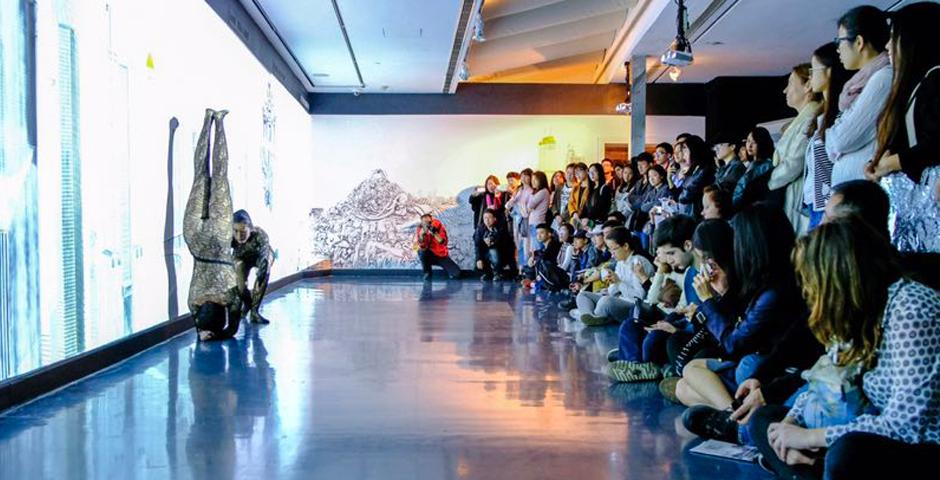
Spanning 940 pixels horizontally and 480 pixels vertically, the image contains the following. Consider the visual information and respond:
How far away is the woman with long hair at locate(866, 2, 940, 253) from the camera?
2393 mm

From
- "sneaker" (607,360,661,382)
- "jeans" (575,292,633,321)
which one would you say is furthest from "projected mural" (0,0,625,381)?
"jeans" (575,292,633,321)

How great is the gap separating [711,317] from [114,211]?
3459mm

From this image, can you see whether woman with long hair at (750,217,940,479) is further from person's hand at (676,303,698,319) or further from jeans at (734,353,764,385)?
person's hand at (676,303,698,319)

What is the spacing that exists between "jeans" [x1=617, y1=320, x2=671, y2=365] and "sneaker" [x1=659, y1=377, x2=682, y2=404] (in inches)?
16.1

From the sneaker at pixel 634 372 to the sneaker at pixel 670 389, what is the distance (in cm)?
37

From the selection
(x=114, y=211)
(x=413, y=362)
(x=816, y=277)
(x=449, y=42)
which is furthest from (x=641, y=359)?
(x=449, y=42)

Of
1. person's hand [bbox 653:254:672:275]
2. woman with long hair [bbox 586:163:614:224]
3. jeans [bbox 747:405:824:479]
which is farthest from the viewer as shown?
woman with long hair [bbox 586:163:614:224]

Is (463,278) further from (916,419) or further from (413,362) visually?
(916,419)

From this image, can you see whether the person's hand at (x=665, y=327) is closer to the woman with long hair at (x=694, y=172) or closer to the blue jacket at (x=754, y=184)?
the blue jacket at (x=754, y=184)

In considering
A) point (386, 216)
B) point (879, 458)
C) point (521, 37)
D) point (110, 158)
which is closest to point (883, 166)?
point (879, 458)

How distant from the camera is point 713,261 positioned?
9.86 feet

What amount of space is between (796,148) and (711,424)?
1781 millimetres

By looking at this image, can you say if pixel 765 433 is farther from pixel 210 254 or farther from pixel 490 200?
pixel 490 200

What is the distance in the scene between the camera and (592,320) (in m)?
5.85
